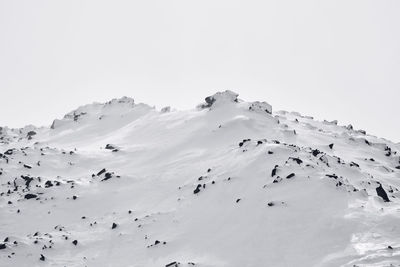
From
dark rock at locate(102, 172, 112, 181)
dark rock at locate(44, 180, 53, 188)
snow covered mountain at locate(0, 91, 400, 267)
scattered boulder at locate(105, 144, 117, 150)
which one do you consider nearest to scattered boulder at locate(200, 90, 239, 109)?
snow covered mountain at locate(0, 91, 400, 267)

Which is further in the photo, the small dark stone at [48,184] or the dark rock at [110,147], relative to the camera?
the dark rock at [110,147]

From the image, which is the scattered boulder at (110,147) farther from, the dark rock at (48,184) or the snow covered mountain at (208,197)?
the dark rock at (48,184)

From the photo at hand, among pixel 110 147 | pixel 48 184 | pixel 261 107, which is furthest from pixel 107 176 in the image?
pixel 261 107

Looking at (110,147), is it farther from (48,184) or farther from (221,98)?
(221,98)

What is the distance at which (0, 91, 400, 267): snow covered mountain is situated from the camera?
2731 cm

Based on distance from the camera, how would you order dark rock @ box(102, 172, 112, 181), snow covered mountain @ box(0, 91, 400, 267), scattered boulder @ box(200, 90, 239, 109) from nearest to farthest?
A: snow covered mountain @ box(0, 91, 400, 267) → dark rock @ box(102, 172, 112, 181) → scattered boulder @ box(200, 90, 239, 109)

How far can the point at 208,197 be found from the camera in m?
36.4

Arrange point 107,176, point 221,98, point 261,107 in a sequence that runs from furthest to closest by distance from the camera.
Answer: point 221,98, point 261,107, point 107,176

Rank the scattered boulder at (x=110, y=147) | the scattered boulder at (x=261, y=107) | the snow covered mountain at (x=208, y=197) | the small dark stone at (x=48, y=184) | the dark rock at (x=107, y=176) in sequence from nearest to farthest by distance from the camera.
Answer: the snow covered mountain at (x=208, y=197), the small dark stone at (x=48, y=184), the dark rock at (x=107, y=176), the scattered boulder at (x=110, y=147), the scattered boulder at (x=261, y=107)

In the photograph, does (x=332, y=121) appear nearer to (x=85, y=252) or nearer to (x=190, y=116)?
(x=190, y=116)

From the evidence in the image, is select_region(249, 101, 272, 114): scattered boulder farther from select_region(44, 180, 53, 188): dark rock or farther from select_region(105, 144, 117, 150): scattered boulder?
select_region(44, 180, 53, 188): dark rock

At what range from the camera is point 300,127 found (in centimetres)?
6028

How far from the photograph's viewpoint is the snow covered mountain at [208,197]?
2731 cm

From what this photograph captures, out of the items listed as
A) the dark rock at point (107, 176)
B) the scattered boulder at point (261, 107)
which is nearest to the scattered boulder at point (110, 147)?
the dark rock at point (107, 176)
